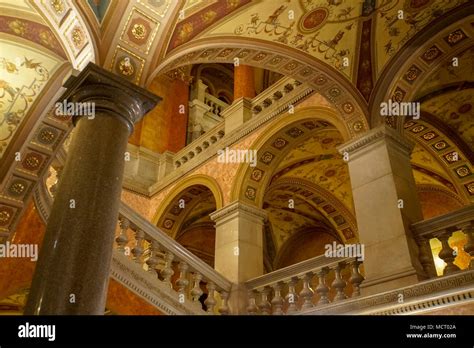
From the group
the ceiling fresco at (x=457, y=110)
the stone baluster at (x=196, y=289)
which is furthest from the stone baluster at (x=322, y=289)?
the ceiling fresco at (x=457, y=110)

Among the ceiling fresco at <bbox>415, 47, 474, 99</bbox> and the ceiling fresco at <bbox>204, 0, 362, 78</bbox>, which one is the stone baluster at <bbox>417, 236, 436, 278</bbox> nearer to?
the ceiling fresco at <bbox>204, 0, 362, 78</bbox>

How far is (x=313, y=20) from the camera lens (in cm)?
646

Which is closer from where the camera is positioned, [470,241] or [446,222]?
[470,241]

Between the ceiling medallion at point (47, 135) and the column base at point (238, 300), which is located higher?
the ceiling medallion at point (47, 135)

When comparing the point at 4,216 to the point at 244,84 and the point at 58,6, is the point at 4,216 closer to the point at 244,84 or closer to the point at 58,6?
the point at 58,6

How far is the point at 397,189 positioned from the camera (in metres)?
6.30

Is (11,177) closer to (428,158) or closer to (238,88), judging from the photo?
(238,88)

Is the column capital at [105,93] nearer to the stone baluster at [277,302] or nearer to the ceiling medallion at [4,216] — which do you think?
the ceiling medallion at [4,216]

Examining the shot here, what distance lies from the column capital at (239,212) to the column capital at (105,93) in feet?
16.1

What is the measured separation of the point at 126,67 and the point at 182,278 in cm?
305

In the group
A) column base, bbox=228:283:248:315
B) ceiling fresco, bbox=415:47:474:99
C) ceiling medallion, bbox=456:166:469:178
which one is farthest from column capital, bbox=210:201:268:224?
ceiling medallion, bbox=456:166:469:178

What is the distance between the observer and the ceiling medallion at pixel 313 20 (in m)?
6.36

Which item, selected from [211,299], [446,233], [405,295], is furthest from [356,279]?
[211,299]

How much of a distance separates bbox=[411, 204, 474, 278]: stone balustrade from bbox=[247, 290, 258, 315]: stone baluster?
271 cm
